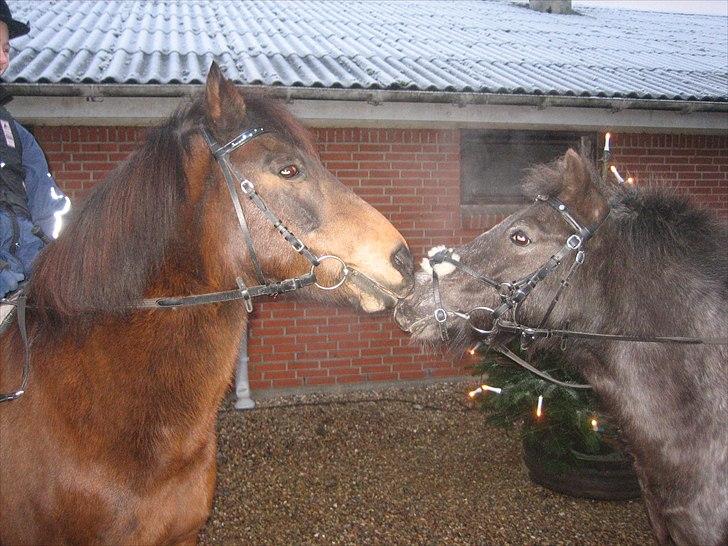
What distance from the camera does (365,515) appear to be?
4383 mm

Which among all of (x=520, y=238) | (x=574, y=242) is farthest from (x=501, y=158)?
(x=574, y=242)

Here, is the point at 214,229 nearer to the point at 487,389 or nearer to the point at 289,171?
the point at 289,171

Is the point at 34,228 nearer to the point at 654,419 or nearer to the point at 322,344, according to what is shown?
the point at 654,419

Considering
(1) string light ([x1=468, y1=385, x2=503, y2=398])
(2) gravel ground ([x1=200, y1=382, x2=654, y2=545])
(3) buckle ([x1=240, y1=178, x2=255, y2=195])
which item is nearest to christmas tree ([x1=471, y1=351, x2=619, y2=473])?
(1) string light ([x1=468, y1=385, x2=503, y2=398])

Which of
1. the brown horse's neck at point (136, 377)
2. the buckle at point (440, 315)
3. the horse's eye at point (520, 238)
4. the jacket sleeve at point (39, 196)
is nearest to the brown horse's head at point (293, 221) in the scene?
the brown horse's neck at point (136, 377)

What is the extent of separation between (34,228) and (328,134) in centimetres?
407

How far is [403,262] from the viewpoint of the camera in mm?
2051

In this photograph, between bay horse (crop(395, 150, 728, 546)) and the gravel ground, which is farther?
the gravel ground

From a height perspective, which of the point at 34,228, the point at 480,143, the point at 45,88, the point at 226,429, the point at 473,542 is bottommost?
the point at 226,429

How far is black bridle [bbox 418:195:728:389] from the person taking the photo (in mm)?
2365

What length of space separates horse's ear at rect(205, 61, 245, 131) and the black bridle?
1101 millimetres

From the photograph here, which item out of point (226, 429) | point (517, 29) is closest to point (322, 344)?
point (226, 429)

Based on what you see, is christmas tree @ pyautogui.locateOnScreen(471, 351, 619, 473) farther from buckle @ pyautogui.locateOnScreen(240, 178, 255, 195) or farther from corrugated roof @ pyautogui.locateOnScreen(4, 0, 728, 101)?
corrugated roof @ pyautogui.locateOnScreen(4, 0, 728, 101)

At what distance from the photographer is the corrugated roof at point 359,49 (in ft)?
18.0
